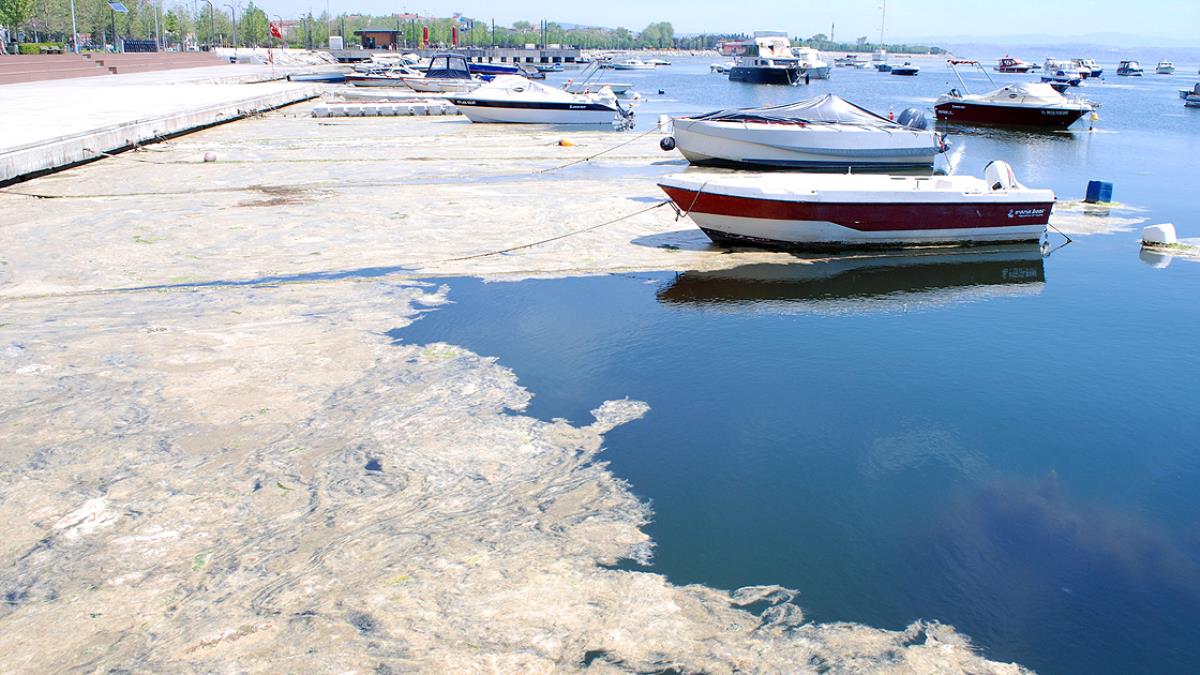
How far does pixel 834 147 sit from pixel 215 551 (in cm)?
2033

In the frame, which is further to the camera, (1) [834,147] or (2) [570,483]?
(1) [834,147]

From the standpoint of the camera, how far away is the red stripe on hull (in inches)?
548

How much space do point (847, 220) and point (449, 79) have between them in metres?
41.3

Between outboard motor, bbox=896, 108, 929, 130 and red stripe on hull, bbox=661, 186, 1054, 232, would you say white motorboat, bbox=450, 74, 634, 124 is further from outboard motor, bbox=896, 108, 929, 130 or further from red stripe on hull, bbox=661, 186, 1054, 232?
red stripe on hull, bbox=661, 186, 1054, 232

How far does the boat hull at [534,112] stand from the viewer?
34.2 metres

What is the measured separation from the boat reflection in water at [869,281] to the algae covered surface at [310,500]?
2.16 m

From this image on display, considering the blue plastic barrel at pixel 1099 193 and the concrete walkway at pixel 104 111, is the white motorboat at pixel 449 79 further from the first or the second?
the blue plastic barrel at pixel 1099 193

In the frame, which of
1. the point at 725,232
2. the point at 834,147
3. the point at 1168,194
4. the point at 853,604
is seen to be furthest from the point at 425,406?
the point at 1168,194

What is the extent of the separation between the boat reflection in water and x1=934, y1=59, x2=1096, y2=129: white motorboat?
2530 centimetres

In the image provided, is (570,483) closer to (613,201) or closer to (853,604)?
(853,604)

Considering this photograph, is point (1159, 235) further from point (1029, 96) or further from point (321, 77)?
point (321, 77)

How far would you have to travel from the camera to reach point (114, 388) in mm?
8203


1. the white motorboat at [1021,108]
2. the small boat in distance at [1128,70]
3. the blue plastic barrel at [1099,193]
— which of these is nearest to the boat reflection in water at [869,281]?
the blue plastic barrel at [1099,193]

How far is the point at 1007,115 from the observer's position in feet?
129
